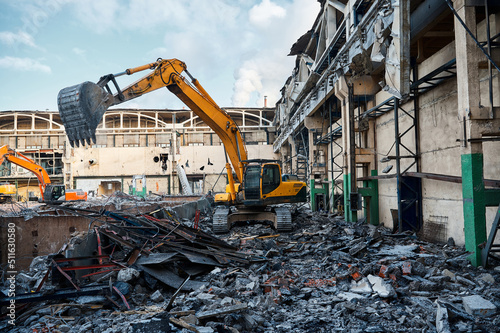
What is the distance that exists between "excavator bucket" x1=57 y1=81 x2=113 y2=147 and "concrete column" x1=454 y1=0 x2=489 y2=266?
762 cm

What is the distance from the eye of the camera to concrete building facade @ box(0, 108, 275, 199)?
117ft

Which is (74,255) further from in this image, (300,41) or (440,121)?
(300,41)

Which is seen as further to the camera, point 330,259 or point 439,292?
point 330,259

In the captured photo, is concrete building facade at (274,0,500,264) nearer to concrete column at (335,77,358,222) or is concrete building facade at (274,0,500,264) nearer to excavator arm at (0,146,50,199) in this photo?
concrete column at (335,77,358,222)

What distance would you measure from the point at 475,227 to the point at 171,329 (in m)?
5.20

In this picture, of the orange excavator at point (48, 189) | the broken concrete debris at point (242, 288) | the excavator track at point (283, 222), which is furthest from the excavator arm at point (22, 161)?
the excavator track at point (283, 222)

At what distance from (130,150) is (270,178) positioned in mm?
26900

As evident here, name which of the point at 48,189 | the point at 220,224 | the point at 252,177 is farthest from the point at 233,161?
the point at 48,189

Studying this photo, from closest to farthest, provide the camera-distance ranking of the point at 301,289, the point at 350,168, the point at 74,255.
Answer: the point at 301,289 < the point at 74,255 < the point at 350,168

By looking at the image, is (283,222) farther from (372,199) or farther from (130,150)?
(130,150)

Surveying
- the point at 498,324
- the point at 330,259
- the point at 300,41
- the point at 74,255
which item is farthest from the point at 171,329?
the point at 300,41

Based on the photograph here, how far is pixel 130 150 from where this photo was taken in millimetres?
35844

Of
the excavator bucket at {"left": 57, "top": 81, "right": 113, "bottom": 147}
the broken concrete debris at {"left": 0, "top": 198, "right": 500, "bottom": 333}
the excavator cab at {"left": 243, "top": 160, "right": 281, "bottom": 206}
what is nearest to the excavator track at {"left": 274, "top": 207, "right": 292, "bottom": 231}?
the excavator cab at {"left": 243, "top": 160, "right": 281, "bottom": 206}

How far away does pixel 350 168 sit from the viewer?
39.5 ft
